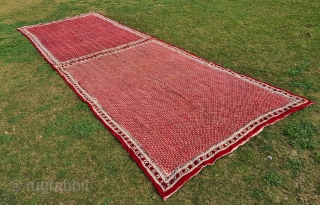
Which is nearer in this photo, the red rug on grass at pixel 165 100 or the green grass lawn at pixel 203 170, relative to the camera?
the green grass lawn at pixel 203 170

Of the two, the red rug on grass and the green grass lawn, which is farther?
the red rug on grass

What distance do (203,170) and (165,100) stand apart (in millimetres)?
1135

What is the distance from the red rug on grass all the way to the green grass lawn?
0.11 metres

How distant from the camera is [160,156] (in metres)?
2.64

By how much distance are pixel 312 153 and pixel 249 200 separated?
838 mm

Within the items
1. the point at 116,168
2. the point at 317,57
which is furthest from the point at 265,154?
the point at 317,57

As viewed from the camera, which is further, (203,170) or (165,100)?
(165,100)

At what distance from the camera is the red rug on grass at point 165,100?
8.73 feet

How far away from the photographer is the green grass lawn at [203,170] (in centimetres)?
234

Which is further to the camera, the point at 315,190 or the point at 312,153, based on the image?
the point at 312,153

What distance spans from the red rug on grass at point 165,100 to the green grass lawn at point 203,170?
0.11m

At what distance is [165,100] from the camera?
3.39m

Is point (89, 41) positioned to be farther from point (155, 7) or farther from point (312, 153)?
point (312, 153)

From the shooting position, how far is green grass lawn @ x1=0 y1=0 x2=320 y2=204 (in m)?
2.34
